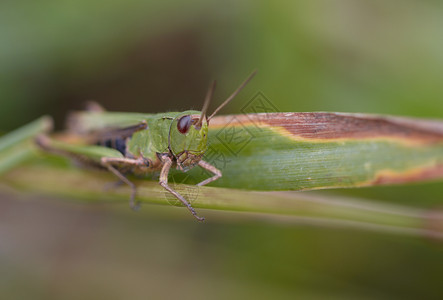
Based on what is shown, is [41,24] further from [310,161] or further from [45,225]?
[310,161]

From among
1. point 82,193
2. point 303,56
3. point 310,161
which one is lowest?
point 82,193

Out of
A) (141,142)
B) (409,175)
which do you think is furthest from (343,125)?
(141,142)

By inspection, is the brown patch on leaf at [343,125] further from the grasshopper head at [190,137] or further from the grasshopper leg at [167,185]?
the grasshopper leg at [167,185]

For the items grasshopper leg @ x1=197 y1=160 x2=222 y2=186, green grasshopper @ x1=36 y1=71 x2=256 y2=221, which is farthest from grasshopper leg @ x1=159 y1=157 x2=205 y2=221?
grasshopper leg @ x1=197 y1=160 x2=222 y2=186

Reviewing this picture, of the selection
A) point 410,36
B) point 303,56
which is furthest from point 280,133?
point 410,36

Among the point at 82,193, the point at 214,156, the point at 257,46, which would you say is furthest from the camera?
the point at 257,46

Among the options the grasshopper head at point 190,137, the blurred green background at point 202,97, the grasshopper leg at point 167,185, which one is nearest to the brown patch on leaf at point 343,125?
the grasshopper head at point 190,137

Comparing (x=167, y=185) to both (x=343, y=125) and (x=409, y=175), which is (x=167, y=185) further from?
(x=409, y=175)
